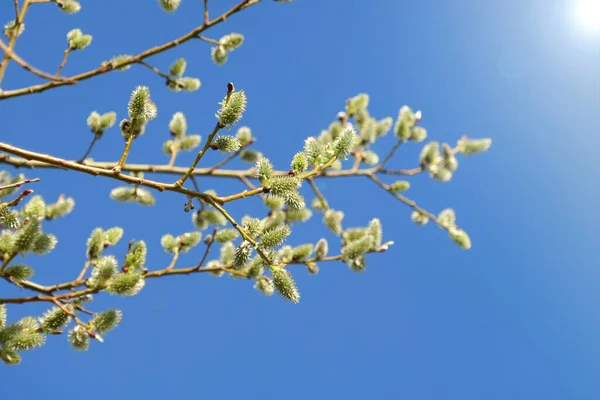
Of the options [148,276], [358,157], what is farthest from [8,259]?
[358,157]

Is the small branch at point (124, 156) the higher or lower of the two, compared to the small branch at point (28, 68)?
lower

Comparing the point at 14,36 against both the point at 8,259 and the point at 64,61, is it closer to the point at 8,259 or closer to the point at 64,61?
the point at 64,61

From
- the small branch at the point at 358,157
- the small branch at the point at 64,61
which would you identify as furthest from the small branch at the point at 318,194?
the small branch at the point at 64,61

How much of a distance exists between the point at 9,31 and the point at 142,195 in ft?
4.77

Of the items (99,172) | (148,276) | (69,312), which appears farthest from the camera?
(148,276)

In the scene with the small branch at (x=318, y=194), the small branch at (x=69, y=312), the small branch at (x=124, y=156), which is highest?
the small branch at (x=318, y=194)

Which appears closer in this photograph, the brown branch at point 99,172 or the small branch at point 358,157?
the brown branch at point 99,172

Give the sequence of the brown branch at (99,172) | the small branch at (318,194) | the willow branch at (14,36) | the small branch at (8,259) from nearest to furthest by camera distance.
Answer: the brown branch at (99,172), the small branch at (8,259), the willow branch at (14,36), the small branch at (318,194)

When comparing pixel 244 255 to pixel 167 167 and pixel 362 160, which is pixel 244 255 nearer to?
pixel 167 167

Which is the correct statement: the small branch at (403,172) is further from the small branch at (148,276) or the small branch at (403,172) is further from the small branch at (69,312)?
the small branch at (69,312)

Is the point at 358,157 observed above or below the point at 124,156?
above

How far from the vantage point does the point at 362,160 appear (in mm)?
4312

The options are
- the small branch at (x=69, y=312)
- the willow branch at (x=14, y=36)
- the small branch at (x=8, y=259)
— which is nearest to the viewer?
the small branch at (x=8, y=259)

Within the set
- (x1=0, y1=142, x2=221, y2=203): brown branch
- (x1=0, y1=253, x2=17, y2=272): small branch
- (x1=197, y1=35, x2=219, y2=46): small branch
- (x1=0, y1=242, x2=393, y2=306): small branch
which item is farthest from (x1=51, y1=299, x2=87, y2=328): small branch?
(x1=197, y1=35, x2=219, y2=46): small branch
